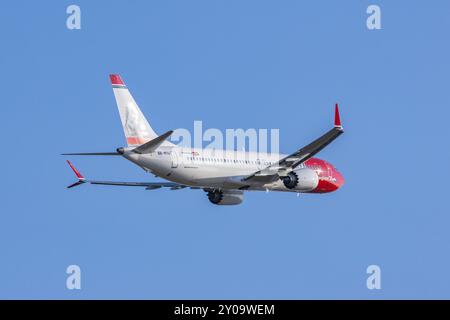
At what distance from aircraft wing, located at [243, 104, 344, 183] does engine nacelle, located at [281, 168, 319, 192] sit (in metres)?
1.37

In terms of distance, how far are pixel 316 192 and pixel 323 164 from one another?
2.56 m

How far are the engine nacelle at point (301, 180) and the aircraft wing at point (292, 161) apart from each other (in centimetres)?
137

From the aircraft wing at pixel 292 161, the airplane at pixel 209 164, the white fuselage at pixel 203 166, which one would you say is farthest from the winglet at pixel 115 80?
the aircraft wing at pixel 292 161

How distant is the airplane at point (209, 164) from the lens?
87562 millimetres

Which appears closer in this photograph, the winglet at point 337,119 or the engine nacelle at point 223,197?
the winglet at point 337,119

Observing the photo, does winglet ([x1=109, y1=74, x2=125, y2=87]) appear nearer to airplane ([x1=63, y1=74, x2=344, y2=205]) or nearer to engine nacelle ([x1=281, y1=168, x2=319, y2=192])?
airplane ([x1=63, y1=74, x2=344, y2=205])

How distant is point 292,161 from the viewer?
300 ft

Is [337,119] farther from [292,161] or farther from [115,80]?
[115,80]

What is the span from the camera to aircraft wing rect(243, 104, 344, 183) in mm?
85863

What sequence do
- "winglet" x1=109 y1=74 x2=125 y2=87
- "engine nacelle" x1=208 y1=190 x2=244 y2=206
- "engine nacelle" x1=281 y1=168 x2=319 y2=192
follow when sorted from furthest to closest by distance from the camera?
"engine nacelle" x1=208 y1=190 x2=244 y2=206 < "engine nacelle" x1=281 y1=168 x2=319 y2=192 < "winglet" x1=109 y1=74 x2=125 y2=87

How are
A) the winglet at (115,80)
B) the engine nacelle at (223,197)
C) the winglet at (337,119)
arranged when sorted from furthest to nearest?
1. the engine nacelle at (223,197)
2. the winglet at (115,80)
3. the winglet at (337,119)

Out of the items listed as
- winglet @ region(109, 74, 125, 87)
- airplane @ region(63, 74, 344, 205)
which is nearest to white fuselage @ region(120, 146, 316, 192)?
airplane @ region(63, 74, 344, 205)

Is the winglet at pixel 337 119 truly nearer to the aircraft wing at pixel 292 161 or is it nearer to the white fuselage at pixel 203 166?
the aircraft wing at pixel 292 161

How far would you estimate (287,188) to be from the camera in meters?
95.8
